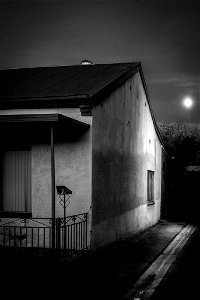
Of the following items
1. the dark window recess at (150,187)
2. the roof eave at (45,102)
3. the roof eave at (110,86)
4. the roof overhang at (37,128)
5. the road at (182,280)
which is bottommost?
the road at (182,280)

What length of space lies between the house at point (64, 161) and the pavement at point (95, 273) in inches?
19.3

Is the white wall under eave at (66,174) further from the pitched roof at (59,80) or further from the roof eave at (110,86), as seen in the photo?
the pitched roof at (59,80)

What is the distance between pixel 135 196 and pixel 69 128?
602cm

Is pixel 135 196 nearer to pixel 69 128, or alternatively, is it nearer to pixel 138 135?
pixel 138 135

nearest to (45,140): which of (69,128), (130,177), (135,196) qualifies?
(69,128)

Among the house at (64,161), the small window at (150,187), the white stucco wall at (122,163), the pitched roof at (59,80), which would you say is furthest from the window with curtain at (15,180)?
the small window at (150,187)

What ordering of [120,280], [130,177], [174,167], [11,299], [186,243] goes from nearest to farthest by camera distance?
[11,299]
[120,280]
[186,243]
[130,177]
[174,167]

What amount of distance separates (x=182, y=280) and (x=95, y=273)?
6.16 ft

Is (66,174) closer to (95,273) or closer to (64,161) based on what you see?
(64,161)

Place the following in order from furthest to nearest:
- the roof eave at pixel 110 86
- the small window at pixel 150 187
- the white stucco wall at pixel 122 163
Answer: the small window at pixel 150 187, the white stucco wall at pixel 122 163, the roof eave at pixel 110 86

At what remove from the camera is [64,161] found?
10344 mm

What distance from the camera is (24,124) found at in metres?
8.91

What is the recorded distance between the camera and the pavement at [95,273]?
7.11 metres

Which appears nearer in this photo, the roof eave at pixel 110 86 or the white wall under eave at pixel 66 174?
the white wall under eave at pixel 66 174
